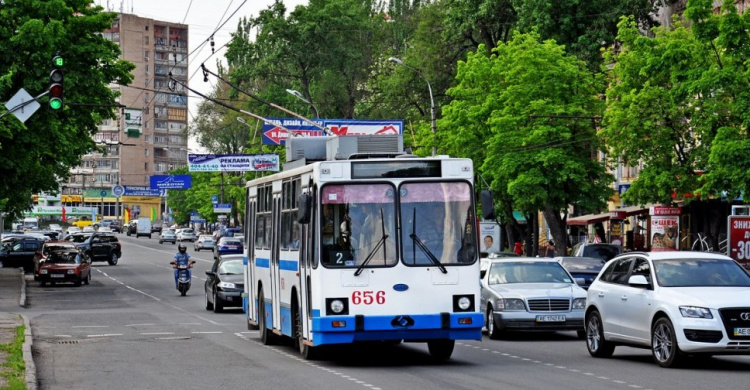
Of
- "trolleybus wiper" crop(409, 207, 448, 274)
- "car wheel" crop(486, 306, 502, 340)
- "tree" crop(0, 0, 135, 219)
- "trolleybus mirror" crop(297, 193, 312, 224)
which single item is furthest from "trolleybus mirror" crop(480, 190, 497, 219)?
"tree" crop(0, 0, 135, 219)

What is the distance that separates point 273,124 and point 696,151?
1658 cm

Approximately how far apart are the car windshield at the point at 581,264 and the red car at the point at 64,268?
997 inches

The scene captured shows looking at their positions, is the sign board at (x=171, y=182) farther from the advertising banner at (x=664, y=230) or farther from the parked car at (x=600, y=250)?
the parked car at (x=600, y=250)

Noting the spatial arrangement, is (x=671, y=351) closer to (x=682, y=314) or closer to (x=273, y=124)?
(x=682, y=314)

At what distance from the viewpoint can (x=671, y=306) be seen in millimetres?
17109

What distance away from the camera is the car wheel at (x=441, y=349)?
19297 mm

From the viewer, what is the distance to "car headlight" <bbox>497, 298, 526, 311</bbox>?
24203mm

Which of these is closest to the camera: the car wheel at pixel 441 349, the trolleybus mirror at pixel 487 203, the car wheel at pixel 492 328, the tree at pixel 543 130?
the trolleybus mirror at pixel 487 203

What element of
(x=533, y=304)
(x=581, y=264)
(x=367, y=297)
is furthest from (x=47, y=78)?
(x=367, y=297)

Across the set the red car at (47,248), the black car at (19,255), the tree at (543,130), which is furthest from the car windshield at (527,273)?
the black car at (19,255)

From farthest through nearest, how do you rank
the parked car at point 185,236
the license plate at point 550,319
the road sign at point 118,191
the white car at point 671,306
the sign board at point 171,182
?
1. the road sign at point 118,191
2. the parked car at point 185,236
3. the sign board at point 171,182
4. the license plate at point 550,319
5. the white car at point 671,306

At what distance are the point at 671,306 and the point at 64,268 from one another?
127 ft

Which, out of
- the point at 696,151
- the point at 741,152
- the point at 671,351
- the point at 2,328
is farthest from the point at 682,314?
the point at 696,151

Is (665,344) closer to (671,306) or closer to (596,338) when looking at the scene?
(671,306)
